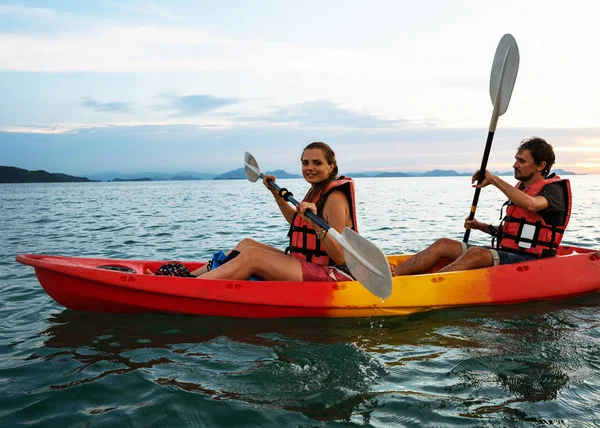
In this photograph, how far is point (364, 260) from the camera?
Answer: 3.63 meters

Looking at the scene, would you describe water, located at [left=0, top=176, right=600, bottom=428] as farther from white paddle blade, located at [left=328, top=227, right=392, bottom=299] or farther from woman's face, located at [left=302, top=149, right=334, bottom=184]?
woman's face, located at [left=302, top=149, right=334, bottom=184]

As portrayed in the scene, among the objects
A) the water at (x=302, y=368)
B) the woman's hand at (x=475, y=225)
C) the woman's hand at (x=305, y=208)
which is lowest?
the water at (x=302, y=368)

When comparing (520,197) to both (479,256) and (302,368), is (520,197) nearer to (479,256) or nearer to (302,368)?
(479,256)

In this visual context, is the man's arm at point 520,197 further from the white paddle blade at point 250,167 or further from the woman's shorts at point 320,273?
the white paddle blade at point 250,167

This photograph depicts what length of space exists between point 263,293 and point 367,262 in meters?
1.05

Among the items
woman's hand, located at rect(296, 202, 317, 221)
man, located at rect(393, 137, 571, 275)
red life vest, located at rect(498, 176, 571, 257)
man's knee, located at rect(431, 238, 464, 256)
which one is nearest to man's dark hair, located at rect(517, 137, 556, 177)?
man, located at rect(393, 137, 571, 275)

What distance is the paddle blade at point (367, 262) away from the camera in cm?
352

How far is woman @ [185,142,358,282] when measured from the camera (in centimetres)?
400

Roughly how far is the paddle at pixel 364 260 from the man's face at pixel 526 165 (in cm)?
198

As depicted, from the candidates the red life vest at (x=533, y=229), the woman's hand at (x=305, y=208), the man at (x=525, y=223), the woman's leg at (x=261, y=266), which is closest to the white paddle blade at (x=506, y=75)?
the man at (x=525, y=223)

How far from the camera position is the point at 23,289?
5.67 m

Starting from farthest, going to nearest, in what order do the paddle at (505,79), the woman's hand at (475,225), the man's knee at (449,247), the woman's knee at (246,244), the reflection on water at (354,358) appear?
1. the paddle at (505,79)
2. the woman's hand at (475,225)
3. the man's knee at (449,247)
4. the woman's knee at (246,244)
5. the reflection on water at (354,358)

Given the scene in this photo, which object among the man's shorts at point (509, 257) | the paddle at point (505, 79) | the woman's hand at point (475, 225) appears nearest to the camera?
the man's shorts at point (509, 257)

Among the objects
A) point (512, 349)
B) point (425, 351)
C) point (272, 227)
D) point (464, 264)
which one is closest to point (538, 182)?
point (464, 264)
